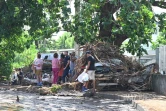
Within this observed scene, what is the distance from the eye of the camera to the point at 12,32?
23531 mm

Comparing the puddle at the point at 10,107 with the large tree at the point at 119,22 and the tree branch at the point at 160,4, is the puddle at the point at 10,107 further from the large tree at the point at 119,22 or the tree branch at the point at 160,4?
the tree branch at the point at 160,4

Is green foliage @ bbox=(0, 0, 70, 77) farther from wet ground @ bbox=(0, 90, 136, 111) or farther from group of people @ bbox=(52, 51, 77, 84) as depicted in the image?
wet ground @ bbox=(0, 90, 136, 111)

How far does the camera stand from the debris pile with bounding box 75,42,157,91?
16.9m

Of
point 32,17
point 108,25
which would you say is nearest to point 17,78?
point 32,17

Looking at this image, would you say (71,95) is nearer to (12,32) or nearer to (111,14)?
(111,14)

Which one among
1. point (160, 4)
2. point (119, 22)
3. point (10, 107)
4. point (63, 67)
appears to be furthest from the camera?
point (160, 4)

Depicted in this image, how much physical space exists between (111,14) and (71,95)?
5.42 m

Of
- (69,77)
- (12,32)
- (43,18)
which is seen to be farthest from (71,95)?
(12,32)

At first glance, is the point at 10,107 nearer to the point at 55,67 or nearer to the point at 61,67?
the point at 55,67

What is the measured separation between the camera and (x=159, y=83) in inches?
629

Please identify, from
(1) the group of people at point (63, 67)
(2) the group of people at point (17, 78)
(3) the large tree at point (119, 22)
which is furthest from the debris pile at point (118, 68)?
(2) the group of people at point (17, 78)

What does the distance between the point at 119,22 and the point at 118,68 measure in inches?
86.9

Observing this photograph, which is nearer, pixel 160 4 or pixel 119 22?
pixel 119 22

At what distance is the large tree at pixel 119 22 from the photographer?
16.4m
